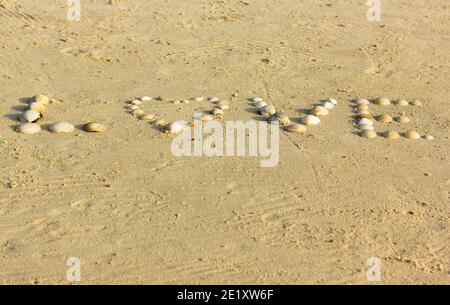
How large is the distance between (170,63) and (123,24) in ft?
5.27

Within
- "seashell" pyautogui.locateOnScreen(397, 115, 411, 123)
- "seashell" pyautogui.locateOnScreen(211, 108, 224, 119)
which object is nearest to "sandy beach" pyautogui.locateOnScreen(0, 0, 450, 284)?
"seashell" pyautogui.locateOnScreen(397, 115, 411, 123)

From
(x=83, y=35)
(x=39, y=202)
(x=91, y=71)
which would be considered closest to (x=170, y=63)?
(x=91, y=71)

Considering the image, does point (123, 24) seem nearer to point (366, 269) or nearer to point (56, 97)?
point (56, 97)

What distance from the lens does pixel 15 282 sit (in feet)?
12.3

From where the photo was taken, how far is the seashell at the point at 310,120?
6031 millimetres

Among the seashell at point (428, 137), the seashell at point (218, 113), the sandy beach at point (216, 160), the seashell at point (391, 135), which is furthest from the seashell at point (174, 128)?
the seashell at point (428, 137)

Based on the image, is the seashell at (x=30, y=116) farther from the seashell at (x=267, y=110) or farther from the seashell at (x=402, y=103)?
the seashell at (x=402, y=103)

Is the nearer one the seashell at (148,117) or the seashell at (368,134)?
the seashell at (368,134)

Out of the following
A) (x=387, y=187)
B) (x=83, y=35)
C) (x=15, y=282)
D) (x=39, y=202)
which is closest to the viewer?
(x=15, y=282)

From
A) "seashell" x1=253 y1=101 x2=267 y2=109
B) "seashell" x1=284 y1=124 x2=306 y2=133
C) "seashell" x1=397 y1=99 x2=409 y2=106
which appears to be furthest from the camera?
"seashell" x1=397 y1=99 x2=409 y2=106

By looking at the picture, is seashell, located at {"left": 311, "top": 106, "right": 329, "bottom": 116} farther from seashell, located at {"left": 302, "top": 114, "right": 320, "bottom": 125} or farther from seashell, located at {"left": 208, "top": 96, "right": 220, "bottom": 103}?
seashell, located at {"left": 208, "top": 96, "right": 220, "bottom": 103}

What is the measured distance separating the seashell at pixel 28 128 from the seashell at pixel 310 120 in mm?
2830

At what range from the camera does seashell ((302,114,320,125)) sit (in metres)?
6.03

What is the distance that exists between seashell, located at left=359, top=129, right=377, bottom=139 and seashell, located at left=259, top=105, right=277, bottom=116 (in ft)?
3.33
